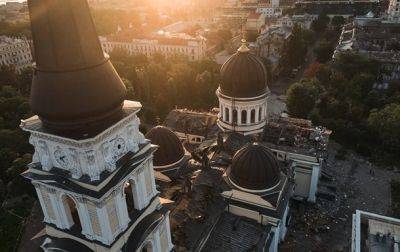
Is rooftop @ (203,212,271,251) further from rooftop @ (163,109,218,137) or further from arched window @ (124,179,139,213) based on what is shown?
rooftop @ (163,109,218,137)

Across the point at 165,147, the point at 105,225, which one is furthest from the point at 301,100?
the point at 105,225

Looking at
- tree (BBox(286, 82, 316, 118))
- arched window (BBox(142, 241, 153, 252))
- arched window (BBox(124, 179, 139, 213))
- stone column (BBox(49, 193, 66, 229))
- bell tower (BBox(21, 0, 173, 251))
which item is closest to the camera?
bell tower (BBox(21, 0, 173, 251))

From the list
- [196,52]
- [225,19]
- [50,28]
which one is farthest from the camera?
[225,19]

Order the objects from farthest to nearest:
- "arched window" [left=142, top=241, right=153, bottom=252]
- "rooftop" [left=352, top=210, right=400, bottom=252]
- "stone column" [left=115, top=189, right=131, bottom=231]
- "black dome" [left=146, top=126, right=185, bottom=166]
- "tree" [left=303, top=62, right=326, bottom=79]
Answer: "tree" [left=303, top=62, right=326, bottom=79]
"black dome" [left=146, top=126, right=185, bottom=166]
"rooftop" [left=352, top=210, right=400, bottom=252]
"arched window" [left=142, top=241, right=153, bottom=252]
"stone column" [left=115, top=189, right=131, bottom=231]

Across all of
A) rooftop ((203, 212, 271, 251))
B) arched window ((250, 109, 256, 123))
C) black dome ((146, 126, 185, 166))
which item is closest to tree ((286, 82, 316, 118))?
arched window ((250, 109, 256, 123))

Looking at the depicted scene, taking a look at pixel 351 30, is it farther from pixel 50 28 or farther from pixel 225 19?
pixel 50 28

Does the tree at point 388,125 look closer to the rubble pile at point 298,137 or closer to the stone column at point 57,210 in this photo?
the rubble pile at point 298,137

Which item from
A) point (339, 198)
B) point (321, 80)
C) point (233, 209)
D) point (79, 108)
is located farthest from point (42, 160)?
point (321, 80)
